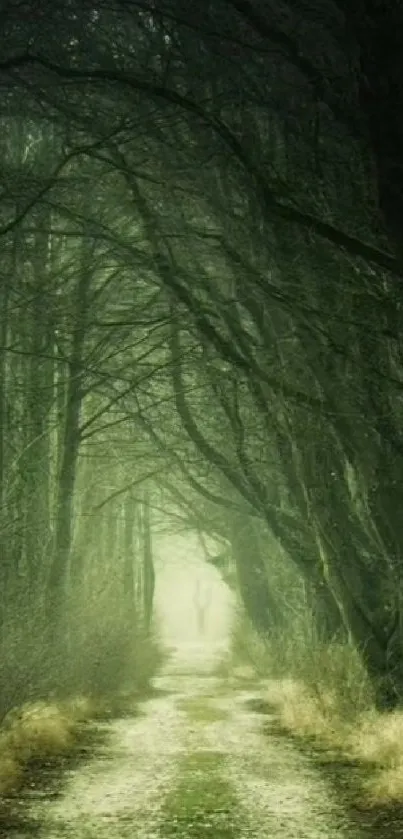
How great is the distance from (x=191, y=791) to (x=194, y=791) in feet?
0.10

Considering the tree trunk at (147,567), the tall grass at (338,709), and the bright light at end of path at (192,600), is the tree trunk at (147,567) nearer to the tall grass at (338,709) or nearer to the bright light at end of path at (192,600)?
the tall grass at (338,709)

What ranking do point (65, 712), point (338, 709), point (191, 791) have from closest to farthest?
1. point (191, 791)
2. point (338, 709)
3. point (65, 712)

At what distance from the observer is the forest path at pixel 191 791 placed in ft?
26.0

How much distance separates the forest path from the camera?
791 cm

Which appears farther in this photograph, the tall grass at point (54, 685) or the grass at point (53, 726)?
the tall grass at point (54, 685)

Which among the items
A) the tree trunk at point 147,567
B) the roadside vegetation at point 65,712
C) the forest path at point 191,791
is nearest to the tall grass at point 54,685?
the roadside vegetation at point 65,712

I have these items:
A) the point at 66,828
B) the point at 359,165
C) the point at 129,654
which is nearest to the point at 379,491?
the point at 359,165

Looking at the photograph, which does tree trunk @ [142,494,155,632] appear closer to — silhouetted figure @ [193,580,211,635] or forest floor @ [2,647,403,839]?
forest floor @ [2,647,403,839]

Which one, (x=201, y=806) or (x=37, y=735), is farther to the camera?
(x=37, y=735)

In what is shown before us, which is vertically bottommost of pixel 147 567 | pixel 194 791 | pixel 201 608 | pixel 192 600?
pixel 194 791

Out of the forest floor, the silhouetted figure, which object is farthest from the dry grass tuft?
the silhouetted figure

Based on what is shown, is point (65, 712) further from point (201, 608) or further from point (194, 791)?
point (201, 608)

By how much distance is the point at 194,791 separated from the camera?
967 cm

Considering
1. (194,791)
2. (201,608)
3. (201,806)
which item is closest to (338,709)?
(194,791)
